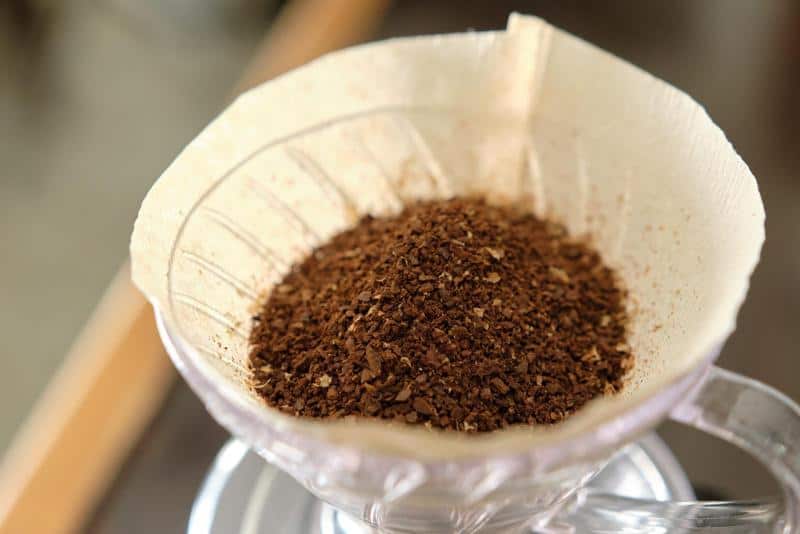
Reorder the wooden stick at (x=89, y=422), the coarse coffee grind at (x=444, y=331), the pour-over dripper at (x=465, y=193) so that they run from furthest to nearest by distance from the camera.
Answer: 1. the wooden stick at (x=89, y=422)
2. the coarse coffee grind at (x=444, y=331)
3. the pour-over dripper at (x=465, y=193)

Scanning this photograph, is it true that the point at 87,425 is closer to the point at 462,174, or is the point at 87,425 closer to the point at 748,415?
the point at 462,174

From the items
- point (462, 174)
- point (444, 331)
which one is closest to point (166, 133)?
point (462, 174)

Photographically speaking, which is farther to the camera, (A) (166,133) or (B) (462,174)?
(A) (166,133)

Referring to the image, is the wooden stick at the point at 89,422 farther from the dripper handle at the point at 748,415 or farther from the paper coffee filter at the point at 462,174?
the dripper handle at the point at 748,415

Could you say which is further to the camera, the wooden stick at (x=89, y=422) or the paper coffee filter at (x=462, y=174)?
the wooden stick at (x=89, y=422)

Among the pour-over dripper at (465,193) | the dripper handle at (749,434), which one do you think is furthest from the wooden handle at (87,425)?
the dripper handle at (749,434)
